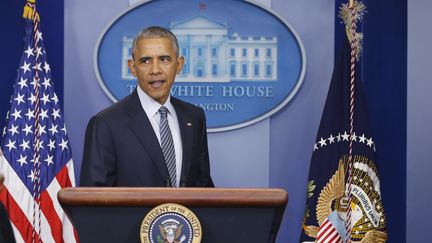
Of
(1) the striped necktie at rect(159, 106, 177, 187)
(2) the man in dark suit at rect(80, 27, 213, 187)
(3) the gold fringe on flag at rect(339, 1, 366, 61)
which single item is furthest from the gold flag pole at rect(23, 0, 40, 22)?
(3) the gold fringe on flag at rect(339, 1, 366, 61)

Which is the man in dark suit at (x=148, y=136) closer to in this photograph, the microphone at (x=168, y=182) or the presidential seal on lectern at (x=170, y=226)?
the microphone at (x=168, y=182)

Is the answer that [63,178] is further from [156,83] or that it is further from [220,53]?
[220,53]

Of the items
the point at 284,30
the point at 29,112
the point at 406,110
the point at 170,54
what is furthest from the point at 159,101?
the point at 406,110

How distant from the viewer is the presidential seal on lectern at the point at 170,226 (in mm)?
1590

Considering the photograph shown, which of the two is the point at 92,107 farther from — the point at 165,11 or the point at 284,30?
the point at 284,30

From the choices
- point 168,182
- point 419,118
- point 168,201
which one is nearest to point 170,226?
point 168,201

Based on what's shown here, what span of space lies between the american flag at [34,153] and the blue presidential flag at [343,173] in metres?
1.20

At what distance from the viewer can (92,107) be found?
381cm

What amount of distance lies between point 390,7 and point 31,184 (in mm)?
2026

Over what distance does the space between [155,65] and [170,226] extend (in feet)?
4.49

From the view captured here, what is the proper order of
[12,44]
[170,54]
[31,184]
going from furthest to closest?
1. [12,44]
2. [31,184]
3. [170,54]

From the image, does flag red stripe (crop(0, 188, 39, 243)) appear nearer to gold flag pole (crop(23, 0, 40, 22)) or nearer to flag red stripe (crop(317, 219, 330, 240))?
gold flag pole (crop(23, 0, 40, 22))

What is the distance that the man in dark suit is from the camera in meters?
2.78

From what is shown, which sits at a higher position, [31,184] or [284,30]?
[284,30]
